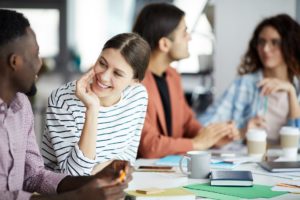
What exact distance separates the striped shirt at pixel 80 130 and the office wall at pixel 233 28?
5.06 feet

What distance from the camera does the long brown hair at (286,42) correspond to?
3299 mm

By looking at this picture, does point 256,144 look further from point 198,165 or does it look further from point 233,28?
point 233,28

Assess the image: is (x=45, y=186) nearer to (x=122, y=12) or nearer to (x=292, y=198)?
(x=292, y=198)

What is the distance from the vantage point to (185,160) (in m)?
2.41

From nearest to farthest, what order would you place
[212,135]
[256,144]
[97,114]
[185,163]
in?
[97,114], [185,163], [256,144], [212,135]

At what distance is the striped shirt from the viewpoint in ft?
6.79

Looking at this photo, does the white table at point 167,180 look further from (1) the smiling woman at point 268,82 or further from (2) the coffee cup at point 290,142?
(1) the smiling woman at point 268,82

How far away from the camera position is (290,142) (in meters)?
2.65

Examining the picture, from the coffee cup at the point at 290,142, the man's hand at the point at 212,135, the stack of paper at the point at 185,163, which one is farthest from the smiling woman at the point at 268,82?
the stack of paper at the point at 185,163

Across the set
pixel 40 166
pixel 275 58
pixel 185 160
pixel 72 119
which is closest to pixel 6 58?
pixel 40 166

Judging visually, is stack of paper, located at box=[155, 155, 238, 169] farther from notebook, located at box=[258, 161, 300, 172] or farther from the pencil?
the pencil

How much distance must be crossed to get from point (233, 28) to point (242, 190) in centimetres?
218

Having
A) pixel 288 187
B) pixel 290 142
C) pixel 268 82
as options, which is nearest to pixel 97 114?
pixel 288 187

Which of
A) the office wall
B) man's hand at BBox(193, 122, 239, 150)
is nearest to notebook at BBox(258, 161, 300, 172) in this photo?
man's hand at BBox(193, 122, 239, 150)
